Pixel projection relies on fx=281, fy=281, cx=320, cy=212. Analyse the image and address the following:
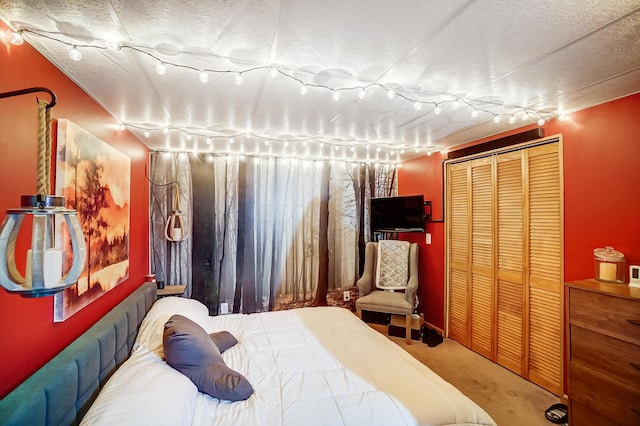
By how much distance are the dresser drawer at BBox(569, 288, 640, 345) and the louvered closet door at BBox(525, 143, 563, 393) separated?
1.91 feet

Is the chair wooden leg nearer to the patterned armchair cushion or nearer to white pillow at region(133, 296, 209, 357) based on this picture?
the patterned armchair cushion

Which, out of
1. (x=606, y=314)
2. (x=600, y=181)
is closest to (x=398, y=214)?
(x=600, y=181)

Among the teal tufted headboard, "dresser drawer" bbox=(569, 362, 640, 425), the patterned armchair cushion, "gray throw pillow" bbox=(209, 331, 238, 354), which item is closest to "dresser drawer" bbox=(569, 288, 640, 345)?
"dresser drawer" bbox=(569, 362, 640, 425)

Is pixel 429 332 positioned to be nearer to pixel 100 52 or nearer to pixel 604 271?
pixel 604 271

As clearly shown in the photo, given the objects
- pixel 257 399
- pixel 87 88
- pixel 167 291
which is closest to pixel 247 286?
pixel 167 291

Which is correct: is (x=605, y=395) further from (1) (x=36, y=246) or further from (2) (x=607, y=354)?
(1) (x=36, y=246)

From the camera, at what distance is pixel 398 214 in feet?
13.2

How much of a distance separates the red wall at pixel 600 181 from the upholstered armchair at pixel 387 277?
5.57ft

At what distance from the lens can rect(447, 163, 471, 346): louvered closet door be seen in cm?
343

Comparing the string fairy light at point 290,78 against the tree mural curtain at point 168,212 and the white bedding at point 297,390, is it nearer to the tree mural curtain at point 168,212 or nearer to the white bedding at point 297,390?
the tree mural curtain at point 168,212

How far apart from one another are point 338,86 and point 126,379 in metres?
2.08

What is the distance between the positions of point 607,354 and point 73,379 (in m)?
3.02

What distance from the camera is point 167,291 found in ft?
10.9

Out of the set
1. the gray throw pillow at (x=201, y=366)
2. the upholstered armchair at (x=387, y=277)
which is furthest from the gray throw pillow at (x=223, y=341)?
the upholstered armchair at (x=387, y=277)
